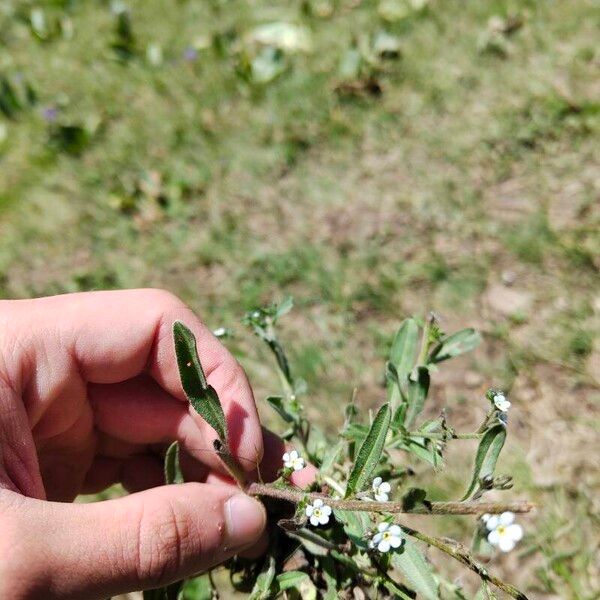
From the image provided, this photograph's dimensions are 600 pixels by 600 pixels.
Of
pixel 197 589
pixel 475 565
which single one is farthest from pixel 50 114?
pixel 475 565

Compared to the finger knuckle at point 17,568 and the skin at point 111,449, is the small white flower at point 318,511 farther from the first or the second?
the finger knuckle at point 17,568

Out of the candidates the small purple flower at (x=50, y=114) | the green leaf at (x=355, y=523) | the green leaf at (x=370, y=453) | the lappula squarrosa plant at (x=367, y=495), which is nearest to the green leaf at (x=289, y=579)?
the lappula squarrosa plant at (x=367, y=495)

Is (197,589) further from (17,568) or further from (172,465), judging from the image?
(17,568)

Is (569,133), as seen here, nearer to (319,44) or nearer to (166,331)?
(319,44)

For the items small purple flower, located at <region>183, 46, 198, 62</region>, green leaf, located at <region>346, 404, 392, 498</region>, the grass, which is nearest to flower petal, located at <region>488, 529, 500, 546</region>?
green leaf, located at <region>346, 404, 392, 498</region>

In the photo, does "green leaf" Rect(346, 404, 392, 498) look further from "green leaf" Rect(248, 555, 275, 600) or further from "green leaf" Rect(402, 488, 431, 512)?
"green leaf" Rect(248, 555, 275, 600)
